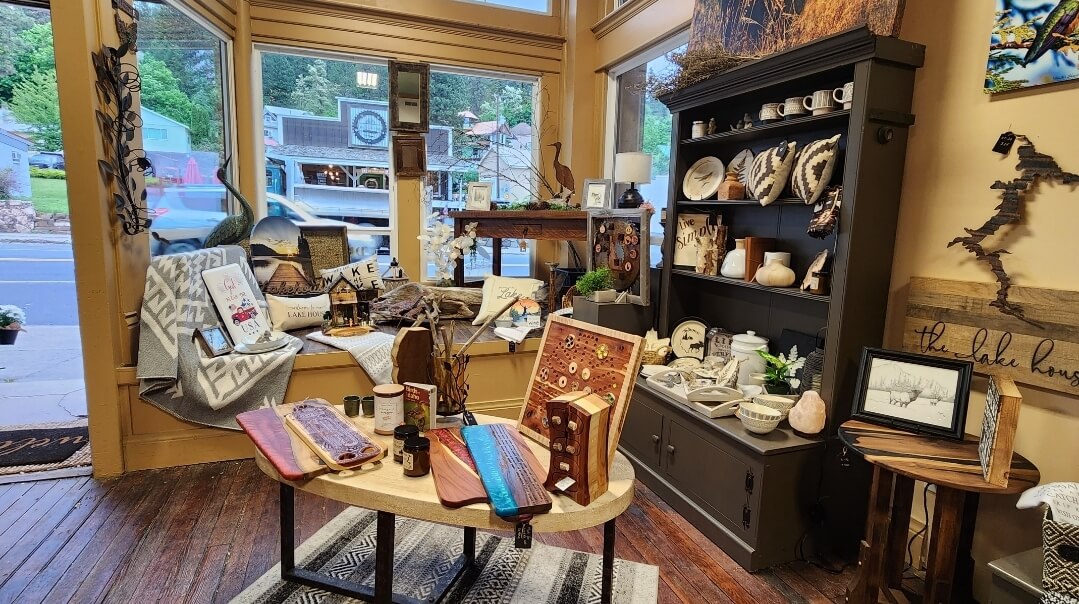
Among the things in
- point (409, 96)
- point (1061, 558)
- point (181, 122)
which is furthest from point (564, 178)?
point (1061, 558)

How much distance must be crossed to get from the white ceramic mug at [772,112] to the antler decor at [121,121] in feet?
9.06

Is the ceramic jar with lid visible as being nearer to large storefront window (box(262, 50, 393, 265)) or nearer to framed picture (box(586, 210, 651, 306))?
framed picture (box(586, 210, 651, 306))

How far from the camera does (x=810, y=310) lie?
2336 millimetres

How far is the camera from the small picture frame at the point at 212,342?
280 cm

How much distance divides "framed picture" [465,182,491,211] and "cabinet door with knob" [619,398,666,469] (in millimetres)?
1892

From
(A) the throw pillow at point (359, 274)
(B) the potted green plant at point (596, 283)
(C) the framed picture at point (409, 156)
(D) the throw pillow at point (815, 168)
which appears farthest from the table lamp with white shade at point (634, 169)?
(A) the throw pillow at point (359, 274)

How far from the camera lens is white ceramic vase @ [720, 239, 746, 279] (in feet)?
8.10

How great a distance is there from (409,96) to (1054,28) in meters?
3.51

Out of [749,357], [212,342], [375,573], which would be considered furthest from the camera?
[212,342]

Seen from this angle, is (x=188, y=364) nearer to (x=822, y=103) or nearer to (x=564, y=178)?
(x=564, y=178)

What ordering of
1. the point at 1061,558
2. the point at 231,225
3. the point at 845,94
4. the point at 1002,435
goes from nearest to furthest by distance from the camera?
the point at 1061,558 < the point at 1002,435 < the point at 845,94 < the point at 231,225

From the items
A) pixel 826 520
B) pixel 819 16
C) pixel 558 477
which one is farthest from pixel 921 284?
pixel 558 477

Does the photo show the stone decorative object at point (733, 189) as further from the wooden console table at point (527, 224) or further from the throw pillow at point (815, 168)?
the wooden console table at point (527, 224)

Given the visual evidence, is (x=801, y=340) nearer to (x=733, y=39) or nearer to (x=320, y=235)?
(x=733, y=39)
